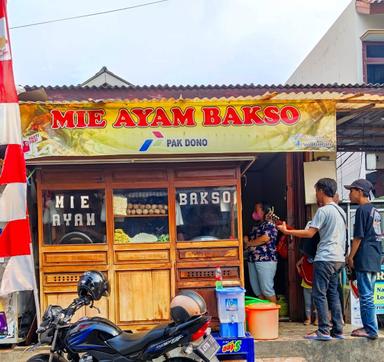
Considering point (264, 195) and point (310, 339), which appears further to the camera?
point (264, 195)

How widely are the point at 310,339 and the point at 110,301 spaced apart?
2.44 meters

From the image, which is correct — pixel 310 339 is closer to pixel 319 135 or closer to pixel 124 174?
pixel 319 135

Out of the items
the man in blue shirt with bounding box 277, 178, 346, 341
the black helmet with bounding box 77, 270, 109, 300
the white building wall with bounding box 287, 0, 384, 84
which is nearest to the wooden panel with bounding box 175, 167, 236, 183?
the man in blue shirt with bounding box 277, 178, 346, 341

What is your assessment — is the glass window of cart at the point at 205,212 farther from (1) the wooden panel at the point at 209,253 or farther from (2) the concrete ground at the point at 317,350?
(2) the concrete ground at the point at 317,350

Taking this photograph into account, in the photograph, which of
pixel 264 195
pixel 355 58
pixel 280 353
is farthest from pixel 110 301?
pixel 355 58

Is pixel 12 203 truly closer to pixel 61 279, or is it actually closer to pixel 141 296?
pixel 61 279

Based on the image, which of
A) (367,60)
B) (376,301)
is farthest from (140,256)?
(367,60)

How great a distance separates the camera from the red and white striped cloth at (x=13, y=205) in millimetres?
5145

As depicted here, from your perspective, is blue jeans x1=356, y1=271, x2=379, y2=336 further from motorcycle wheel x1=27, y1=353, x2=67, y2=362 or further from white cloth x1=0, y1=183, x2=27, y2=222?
white cloth x1=0, y1=183, x2=27, y2=222

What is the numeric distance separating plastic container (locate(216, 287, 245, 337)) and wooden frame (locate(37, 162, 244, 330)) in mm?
332

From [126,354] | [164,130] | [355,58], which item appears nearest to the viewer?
[126,354]

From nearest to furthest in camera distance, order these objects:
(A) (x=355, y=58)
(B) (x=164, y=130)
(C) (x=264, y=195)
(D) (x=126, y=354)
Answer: (D) (x=126, y=354) → (B) (x=164, y=130) → (C) (x=264, y=195) → (A) (x=355, y=58)

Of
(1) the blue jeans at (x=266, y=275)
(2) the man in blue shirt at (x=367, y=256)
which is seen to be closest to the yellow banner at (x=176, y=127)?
(2) the man in blue shirt at (x=367, y=256)

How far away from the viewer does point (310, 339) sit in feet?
18.5
